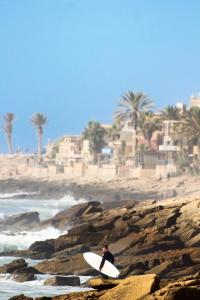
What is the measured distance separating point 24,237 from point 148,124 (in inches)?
2497

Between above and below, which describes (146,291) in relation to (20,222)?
above

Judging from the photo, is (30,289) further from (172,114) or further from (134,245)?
(172,114)

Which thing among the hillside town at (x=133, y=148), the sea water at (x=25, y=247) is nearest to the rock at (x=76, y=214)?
the sea water at (x=25, y=247)

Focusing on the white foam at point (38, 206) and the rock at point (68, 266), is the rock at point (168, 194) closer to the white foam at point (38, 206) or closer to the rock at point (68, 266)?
the white foam at point (38, 206)

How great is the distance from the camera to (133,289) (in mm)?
16484

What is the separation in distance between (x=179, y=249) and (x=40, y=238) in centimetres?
1645

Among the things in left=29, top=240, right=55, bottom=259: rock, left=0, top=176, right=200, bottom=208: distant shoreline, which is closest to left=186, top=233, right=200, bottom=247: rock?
left=29, top=240, right=55, bottom=259: rock

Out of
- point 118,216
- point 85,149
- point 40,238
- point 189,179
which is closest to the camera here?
point 118,216

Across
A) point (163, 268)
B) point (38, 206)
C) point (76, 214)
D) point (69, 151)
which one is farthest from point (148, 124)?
point (163, 268)

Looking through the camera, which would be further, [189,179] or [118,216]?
[189,179]

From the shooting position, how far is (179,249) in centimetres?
3195

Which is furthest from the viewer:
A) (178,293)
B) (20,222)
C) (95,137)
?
(95,137)

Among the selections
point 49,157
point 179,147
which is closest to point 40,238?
point 179,147

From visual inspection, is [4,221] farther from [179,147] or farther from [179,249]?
[179,147]
